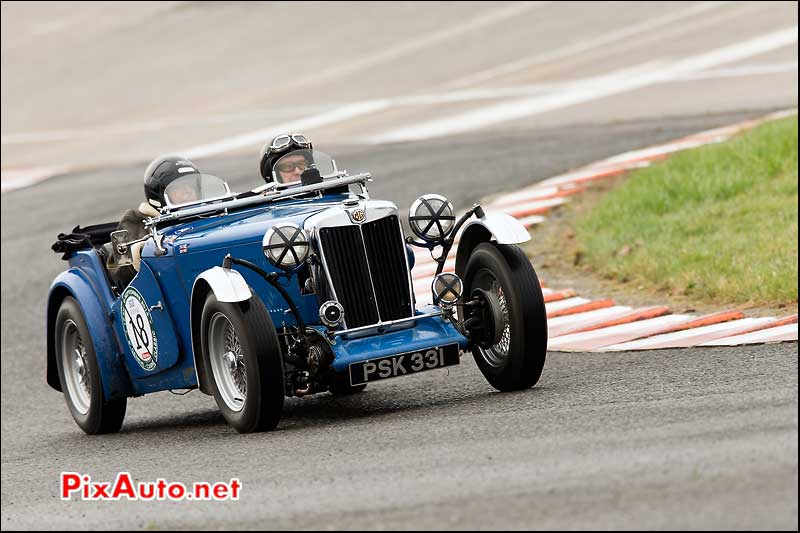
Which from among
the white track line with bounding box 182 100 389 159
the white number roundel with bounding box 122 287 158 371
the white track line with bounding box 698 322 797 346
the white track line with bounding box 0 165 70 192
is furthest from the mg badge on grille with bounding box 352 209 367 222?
the white track line with bounding box 0 165 70 192

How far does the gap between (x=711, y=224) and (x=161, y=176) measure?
5.29 meters

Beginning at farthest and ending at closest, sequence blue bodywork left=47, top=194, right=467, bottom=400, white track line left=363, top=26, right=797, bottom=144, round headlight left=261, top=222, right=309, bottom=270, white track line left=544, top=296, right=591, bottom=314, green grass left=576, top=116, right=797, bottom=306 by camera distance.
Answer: white track line left=363, top=26, right=797, bottom=144
white track line left=544, top=296, right=591, bottom=314
green grass left=576, top=116, right=797, bottom=306
blue bodywork left=47, top=194, right=467, bottom=400
round headlight left=261, top=222, right=309, bottom=270

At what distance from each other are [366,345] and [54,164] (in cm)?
1760

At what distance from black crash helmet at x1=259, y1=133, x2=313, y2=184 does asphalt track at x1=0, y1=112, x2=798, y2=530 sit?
1.48m

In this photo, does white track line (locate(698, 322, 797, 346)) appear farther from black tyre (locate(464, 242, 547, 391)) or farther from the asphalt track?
black tyre (locate(464, 242, 547, 391))

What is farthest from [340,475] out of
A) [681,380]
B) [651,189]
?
[651,189]

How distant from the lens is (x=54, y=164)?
2392 cm

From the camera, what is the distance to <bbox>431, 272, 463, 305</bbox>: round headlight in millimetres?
7691

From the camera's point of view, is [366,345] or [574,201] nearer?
[366,345]

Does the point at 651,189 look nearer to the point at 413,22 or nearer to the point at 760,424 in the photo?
the point at 760,424

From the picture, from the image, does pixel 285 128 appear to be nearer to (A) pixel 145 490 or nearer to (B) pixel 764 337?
(B) pixel 764 337

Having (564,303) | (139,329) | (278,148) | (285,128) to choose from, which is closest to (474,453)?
(139,329)

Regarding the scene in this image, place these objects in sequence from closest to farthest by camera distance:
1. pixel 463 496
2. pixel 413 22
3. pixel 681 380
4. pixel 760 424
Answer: pixel 463 496
pixel 760 424
pixel 681 380
pixel 413 22

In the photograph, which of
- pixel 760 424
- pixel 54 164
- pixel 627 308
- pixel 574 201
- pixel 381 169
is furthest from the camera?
pixel 54 164
